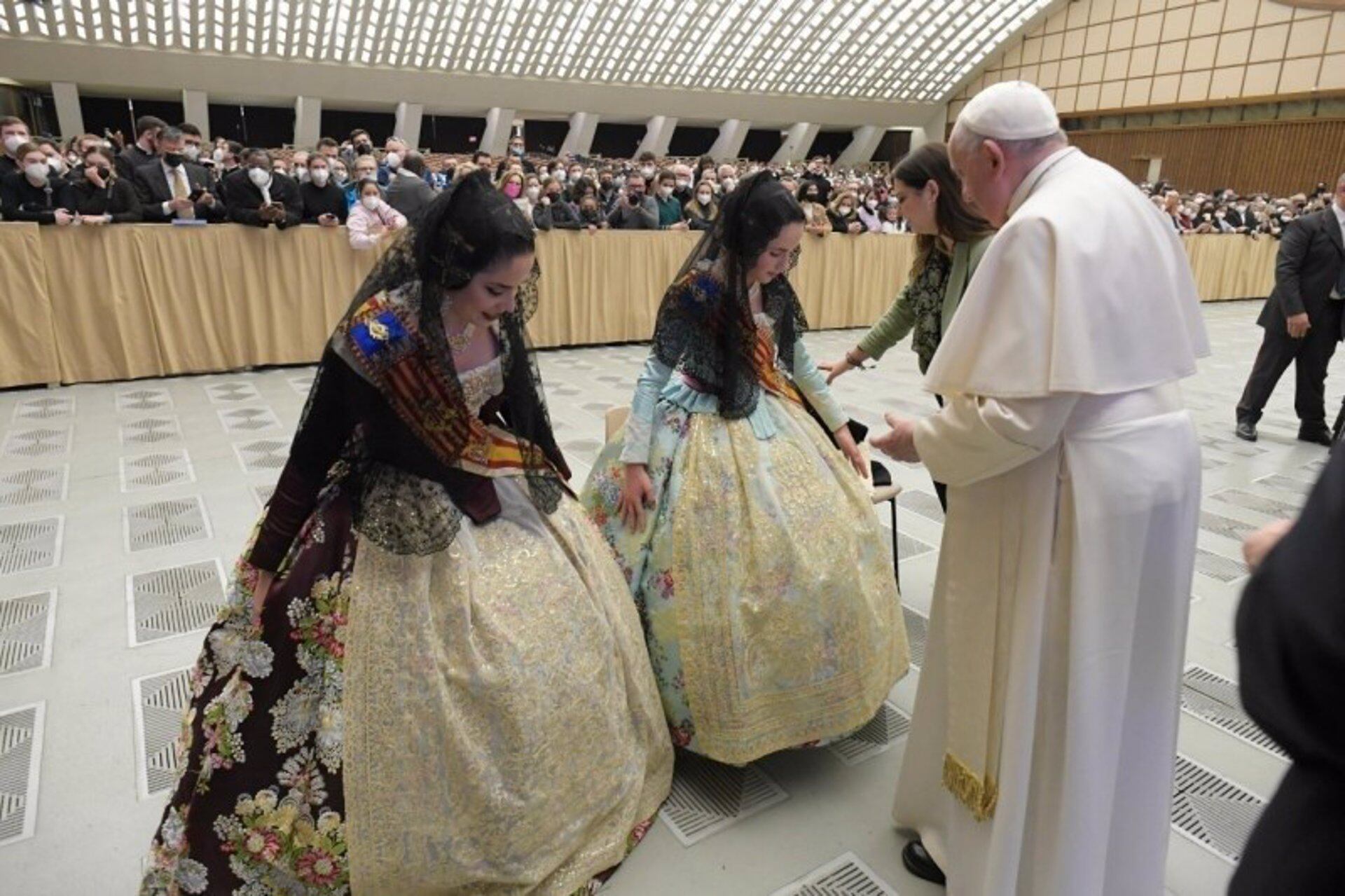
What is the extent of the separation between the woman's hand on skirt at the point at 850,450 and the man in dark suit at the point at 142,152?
635 cm

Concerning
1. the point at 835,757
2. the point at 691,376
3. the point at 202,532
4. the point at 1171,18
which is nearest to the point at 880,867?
the point at 835,757

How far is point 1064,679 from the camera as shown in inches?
52.4

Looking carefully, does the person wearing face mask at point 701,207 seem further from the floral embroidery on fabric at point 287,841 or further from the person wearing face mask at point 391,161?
the floral embroidery on fabric at point 287,841

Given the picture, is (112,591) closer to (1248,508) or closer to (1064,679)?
(1064,679)

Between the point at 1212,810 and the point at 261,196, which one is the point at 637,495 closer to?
the point at 1212,810

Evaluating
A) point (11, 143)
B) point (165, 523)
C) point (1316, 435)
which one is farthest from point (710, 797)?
point (11, 143)

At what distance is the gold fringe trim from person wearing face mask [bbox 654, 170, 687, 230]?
7.40 meters

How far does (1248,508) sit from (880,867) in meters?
3.28

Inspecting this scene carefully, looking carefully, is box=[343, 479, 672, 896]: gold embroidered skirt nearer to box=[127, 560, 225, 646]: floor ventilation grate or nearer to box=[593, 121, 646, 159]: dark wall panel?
box=[127, 560, 225, 646]: floor ventilation grate

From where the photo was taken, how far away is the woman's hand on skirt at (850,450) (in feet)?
7.51

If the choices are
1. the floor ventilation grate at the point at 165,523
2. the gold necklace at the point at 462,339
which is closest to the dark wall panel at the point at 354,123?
the floor ventilation grate at the point at 165,523

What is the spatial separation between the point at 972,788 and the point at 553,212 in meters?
6.79

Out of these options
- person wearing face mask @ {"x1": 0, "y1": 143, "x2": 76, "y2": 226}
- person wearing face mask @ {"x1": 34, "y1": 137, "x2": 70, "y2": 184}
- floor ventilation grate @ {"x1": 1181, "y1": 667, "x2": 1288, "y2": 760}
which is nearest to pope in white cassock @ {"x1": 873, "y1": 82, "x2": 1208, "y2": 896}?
floor ventilation grate @ {"x1": 1181, "y1": 667, "x2": 1288, "y2": 760}

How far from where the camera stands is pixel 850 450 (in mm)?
2299
